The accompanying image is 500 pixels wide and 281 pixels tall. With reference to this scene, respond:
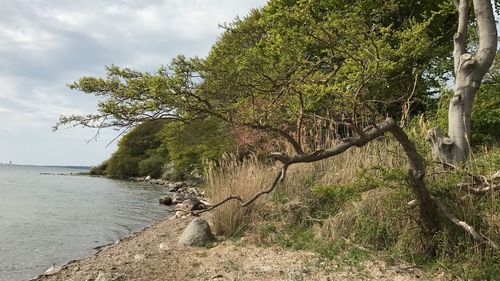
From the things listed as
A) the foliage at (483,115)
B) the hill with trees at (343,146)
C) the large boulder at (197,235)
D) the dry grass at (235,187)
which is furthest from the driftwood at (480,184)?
the foliage at (483,115)

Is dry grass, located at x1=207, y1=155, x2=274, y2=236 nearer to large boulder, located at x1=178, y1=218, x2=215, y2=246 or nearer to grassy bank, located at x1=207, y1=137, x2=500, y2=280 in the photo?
grassy bank, located at x1=207, y1=137, x2=500, y2=280

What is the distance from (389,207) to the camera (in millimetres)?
4816

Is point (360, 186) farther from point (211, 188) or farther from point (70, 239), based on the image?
point (70, 239)

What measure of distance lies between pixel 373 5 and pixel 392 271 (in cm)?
1005

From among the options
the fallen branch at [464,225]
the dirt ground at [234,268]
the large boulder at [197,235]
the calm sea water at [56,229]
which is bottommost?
the calm sea water at [56,229]

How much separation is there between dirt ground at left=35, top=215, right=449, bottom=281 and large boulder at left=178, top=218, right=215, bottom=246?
16 centimetres

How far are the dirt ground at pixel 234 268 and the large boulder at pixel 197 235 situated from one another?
0.52 ft

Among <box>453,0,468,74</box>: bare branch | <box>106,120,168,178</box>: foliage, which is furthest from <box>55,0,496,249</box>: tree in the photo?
<box>106,120,168,178</box>: foliage

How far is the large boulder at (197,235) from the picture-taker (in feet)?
21.9

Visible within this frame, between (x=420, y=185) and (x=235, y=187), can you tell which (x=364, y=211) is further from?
(x=235, y=187)

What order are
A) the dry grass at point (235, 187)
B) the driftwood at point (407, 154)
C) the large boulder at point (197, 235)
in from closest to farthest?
the driftwood at point (407, 154) < the large boulder at point (197, 235) < the dry grass at point (235, 187)

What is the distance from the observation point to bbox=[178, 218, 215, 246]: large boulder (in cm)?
667

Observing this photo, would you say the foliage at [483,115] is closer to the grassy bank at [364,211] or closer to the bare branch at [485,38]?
the bare branch at [485,38]

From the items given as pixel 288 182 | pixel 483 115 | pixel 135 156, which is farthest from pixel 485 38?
pixel 135 156
